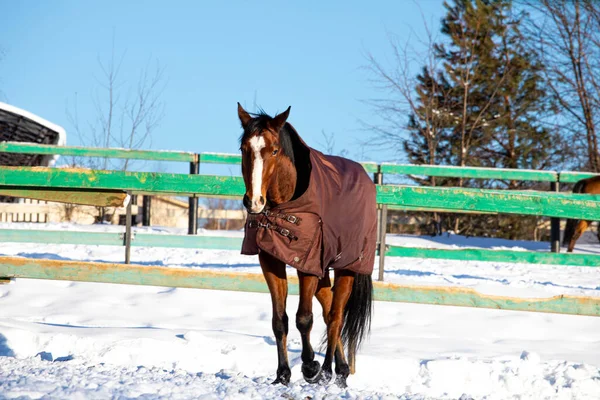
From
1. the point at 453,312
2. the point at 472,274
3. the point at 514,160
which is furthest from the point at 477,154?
the point at 453,312

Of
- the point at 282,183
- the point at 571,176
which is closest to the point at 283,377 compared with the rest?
the point at 282,183

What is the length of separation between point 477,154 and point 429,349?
1453cm

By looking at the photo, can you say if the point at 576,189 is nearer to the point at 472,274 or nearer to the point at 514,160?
the point at 472,274

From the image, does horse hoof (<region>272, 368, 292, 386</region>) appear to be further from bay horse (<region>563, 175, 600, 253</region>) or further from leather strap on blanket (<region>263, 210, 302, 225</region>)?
bay horse (<region>563, 175, 600, 253</region>)

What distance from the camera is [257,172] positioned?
136 inches

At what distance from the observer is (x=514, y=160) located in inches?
722

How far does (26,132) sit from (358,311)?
44.9 feet

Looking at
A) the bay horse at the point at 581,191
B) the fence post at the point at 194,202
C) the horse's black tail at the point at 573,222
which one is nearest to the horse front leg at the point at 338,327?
the fence post at the point at 194,202

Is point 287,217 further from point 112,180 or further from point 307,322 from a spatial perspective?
point 112,180

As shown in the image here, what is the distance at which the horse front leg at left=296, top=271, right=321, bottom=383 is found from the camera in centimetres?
384

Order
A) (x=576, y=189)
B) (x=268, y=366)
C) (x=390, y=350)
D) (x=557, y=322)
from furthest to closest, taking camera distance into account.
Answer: (x=576, y=189)
(x=557, y=322)
(x=390, y=350)
(x=268, y=366)

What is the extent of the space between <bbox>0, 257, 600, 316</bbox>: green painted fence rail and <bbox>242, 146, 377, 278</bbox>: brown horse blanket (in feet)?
3.59

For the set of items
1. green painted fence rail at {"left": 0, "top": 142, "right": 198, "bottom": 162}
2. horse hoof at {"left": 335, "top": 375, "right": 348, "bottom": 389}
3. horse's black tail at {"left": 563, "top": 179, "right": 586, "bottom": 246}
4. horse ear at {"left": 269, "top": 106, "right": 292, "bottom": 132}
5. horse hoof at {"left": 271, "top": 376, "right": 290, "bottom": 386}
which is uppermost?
green painted fence rail at {"left": 0, "top": 142, "right": 198, "bottom": 162}

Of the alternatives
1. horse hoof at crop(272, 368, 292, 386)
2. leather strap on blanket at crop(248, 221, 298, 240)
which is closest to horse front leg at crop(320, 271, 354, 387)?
horse hoof at crop(272, 368, 292, 386)
